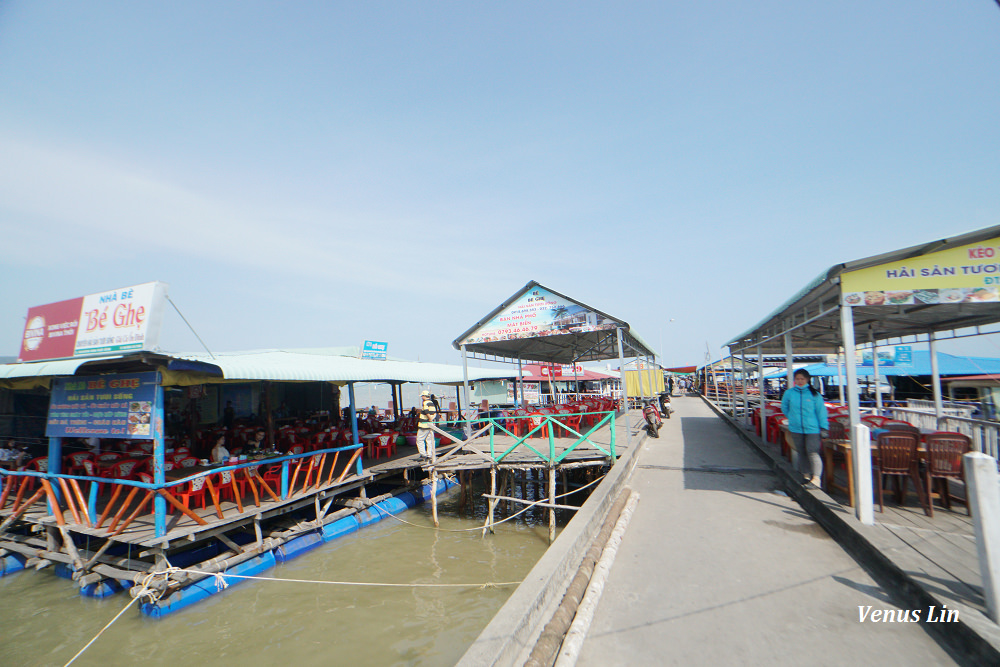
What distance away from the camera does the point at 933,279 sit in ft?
17.8

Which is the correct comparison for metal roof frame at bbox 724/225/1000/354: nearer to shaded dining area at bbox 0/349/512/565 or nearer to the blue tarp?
shaded dining area at bbox 0/349/512/565

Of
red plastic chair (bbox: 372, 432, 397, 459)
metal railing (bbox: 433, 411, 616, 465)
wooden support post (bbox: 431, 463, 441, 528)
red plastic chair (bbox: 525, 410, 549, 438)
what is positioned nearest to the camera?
metal railing (bbox: 433, 411, 616, 465)

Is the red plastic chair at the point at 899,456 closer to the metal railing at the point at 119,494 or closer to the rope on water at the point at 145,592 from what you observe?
the metal railing at the point at 119,494

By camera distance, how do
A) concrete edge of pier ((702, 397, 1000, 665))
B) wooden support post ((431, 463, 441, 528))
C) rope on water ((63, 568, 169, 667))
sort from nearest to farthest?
concrete edge of pier ((702, 397, 1000, 665)), rope on water ((63, 568, 169, 667)), wooden support post ((431, 463, 441, 528))

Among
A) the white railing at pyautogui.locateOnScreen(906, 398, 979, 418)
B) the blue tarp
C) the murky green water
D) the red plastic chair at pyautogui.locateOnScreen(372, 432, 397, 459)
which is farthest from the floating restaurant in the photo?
the blue tarp

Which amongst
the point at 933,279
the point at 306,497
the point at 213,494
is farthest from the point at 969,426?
the point at 213,494

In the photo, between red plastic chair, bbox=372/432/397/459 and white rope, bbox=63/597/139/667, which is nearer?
white rope, bbox=63/597/139/667

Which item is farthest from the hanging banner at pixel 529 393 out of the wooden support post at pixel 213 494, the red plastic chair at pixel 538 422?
the wooden support post at pixel 213 494

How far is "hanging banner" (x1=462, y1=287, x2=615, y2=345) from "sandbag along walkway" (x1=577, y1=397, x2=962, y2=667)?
522cm

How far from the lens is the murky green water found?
5734 mm

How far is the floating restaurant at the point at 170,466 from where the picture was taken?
269 inches

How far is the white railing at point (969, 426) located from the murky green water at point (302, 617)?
6985mm

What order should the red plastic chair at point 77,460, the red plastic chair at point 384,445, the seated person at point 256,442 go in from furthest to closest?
the red plastic chair at point 384,445, the seated person at point 256,442, the red plastic chair at point 77,460

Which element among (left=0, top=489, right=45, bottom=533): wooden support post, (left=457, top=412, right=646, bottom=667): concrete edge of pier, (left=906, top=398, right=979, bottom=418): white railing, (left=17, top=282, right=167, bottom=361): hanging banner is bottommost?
(left=0, top=489, right=45, bottom=533): wooden support post
